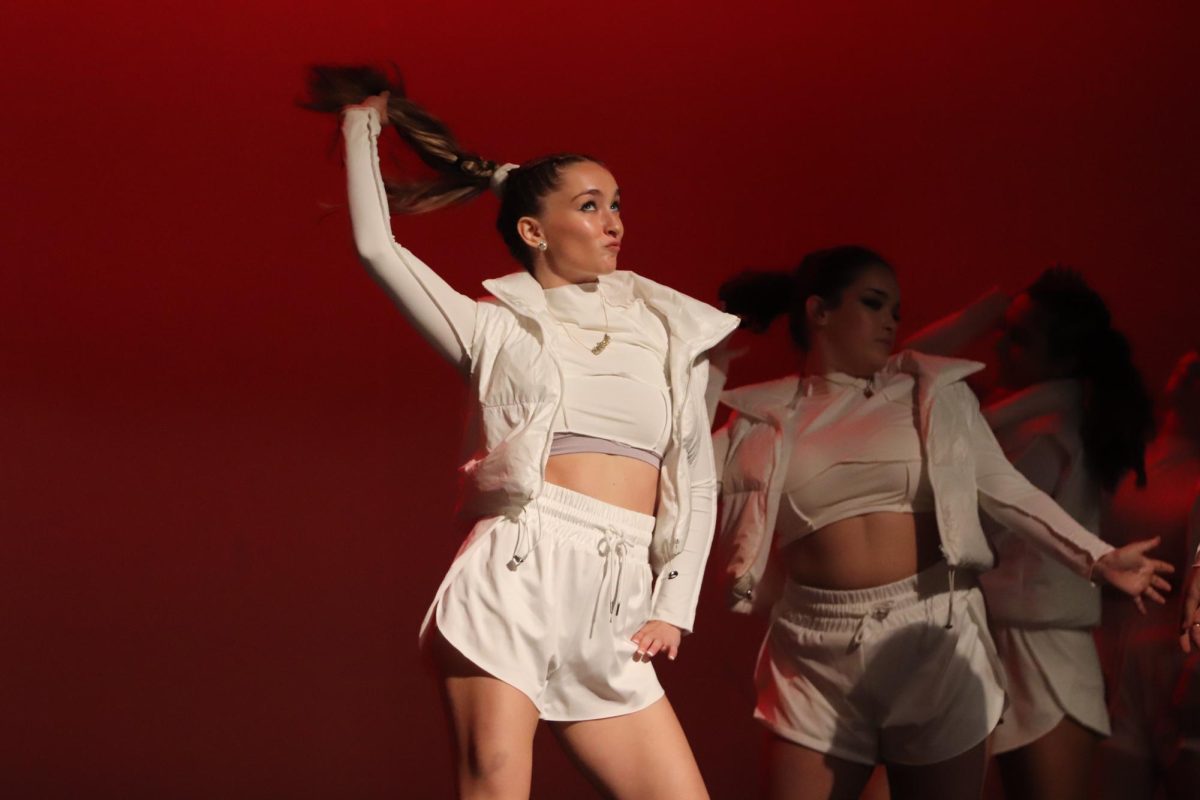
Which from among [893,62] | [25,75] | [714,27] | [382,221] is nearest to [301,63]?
[25,75]

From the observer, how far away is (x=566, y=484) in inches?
98.6

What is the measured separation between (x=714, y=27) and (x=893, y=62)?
50 cm

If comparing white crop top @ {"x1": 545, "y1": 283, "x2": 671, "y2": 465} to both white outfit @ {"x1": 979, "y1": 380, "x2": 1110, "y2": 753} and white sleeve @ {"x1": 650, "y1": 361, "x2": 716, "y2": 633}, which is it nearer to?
white sleeve @ {"x1": 650, "y1": 361, "x2": 716, "y2": 633}

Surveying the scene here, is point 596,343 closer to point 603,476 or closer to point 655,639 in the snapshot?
point 603,476

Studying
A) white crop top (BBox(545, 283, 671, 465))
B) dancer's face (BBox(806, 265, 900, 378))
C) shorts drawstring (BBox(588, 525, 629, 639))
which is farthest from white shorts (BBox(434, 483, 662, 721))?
dancer's face (BBox(806, 265, 900, 378))

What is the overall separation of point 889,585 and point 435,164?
1.18 metres

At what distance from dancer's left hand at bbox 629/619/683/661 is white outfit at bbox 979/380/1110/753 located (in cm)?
112

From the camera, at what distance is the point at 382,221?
249 cm

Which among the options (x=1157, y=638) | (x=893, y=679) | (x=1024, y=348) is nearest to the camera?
(x=893, y=679)

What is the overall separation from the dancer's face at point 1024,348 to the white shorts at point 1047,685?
0.60 metres

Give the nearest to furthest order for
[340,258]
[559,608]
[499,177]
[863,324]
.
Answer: [559,608] → [499,177] → [863,324] → [340,258]

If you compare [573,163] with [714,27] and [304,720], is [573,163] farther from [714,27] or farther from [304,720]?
[304,720]

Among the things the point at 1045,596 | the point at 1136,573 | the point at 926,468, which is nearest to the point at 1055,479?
the point at 1045,596

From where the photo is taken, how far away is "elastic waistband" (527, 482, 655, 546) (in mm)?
2477
